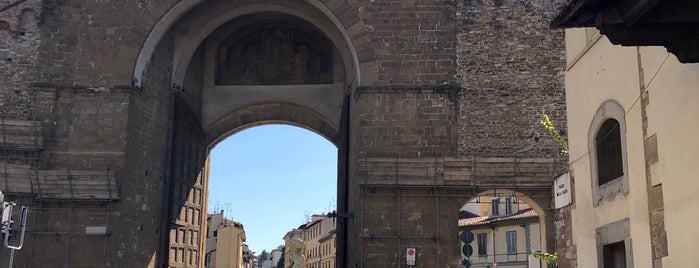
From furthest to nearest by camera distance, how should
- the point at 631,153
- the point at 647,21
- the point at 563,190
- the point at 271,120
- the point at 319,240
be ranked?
the point at 319,240
the point at 271,120
the point at 563,190
the point at 631,153
the point at 647,21

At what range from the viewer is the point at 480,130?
16.1 metres

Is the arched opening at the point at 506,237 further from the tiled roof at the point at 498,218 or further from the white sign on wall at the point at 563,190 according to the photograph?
the white sign on wall at the point at 563,190

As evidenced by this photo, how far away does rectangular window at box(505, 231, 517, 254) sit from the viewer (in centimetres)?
3400

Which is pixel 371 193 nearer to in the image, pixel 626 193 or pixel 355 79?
pixel 355 79

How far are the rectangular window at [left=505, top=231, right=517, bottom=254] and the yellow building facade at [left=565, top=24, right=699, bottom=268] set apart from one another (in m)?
25.9

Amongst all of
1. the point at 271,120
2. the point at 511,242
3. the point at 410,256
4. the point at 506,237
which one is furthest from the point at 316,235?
the point at 410,256

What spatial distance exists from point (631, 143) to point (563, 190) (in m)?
2.17

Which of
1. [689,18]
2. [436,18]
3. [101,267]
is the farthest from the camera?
[436,18]

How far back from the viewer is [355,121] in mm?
16812

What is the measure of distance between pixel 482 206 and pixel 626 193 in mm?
35654

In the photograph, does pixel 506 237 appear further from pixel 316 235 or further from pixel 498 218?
pixel 316 235

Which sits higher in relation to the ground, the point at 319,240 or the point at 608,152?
the point at 319,240

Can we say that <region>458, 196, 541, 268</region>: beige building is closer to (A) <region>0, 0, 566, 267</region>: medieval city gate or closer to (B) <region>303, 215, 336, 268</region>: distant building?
(A) <region>0, 0, 566, 267</region>: medieval city gate

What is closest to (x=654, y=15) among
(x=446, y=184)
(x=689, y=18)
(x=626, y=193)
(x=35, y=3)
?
(x=689, y=18)
